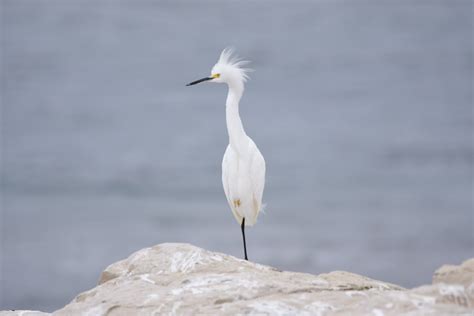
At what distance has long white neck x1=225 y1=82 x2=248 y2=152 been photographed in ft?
30.6

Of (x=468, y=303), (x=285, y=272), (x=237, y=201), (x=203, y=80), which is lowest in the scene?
(x=468, y=303)

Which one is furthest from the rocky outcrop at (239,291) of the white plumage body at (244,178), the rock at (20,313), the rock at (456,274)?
the white plumage body at (244,178)

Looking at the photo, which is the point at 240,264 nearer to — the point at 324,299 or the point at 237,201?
the point at 324,299

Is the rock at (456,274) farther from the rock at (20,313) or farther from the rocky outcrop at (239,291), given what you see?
the rock at (20,313)

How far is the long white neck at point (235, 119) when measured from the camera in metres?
9.33

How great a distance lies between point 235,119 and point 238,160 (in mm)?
537

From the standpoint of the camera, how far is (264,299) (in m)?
5.79

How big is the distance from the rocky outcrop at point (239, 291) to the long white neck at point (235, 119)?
2.49 m

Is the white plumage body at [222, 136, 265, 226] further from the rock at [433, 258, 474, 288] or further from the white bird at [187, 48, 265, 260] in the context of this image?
the rock at [433, 258, 474, 288]

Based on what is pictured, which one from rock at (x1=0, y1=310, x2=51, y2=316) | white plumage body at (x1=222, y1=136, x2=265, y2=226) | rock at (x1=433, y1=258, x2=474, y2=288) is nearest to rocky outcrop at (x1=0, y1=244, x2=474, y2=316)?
rock at (x1=433, y1=258, x2=474, y2=288)

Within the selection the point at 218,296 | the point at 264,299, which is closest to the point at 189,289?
the point at 218,296

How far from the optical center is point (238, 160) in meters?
9.57

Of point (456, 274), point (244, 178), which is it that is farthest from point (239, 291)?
point (244, 178)

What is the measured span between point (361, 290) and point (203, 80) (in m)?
3.98
